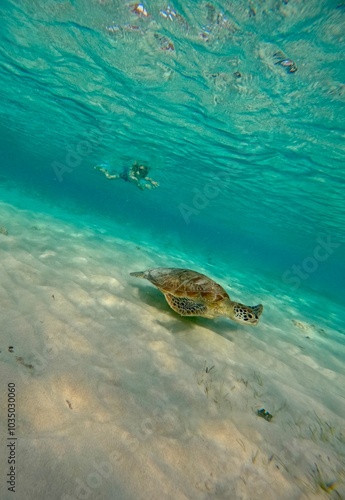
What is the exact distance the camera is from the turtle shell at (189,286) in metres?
5.28

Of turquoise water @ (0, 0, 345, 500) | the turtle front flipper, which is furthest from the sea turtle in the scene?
turquoise water @ (0, 0, 345, 500)

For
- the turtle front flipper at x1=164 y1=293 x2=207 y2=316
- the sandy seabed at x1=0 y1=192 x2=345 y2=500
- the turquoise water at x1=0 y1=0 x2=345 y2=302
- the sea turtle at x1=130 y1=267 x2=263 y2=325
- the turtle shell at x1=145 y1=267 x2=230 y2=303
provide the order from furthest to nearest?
the turquoise water at x1=0 y1=0 x2=345 y2=302
the turtle shell at x1=145 y1=267 x2=230 y2=303
the sea turtle at x1=130 y1=267 x2=263 y2=325
the turtle front flipper at x1=164 y1=293 x2=207 y2=316
the sandy seabed at x1=0 y1=192 x2=345 y2=500

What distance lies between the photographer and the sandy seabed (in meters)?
2.17

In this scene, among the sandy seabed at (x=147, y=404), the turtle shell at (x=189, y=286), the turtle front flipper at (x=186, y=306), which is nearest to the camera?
the sandy seabed at (x=147, y=404)

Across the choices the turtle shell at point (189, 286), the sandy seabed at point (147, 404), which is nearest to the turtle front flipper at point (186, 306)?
the turtle shell at point (189, 286)

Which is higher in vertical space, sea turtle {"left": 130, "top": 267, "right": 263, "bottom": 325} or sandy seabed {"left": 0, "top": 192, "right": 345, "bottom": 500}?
sea turtle {"left": 130, "top": 267, "right": 263, "bottom": 325}

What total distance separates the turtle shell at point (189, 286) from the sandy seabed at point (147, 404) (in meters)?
0.66

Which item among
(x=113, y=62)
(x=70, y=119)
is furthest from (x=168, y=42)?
(x=70, y=119)

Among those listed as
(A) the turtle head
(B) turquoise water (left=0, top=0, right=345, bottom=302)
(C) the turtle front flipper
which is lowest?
(C) the turtle front flipper

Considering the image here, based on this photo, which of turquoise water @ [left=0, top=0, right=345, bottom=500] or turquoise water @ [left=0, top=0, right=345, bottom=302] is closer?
turquoise water @ [left=0, top=0, right=345, bottom=500]

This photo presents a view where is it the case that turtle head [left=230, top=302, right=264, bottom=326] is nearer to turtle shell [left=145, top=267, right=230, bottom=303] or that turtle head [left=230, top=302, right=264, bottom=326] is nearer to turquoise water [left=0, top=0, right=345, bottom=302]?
turtle shell [left=145, top=267, right=230, bottom=303]

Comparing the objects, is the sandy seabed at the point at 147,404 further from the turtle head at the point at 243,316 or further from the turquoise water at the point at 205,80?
the turquoise water at the point at 205,80

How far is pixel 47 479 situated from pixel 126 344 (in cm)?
220

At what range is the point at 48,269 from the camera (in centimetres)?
621
